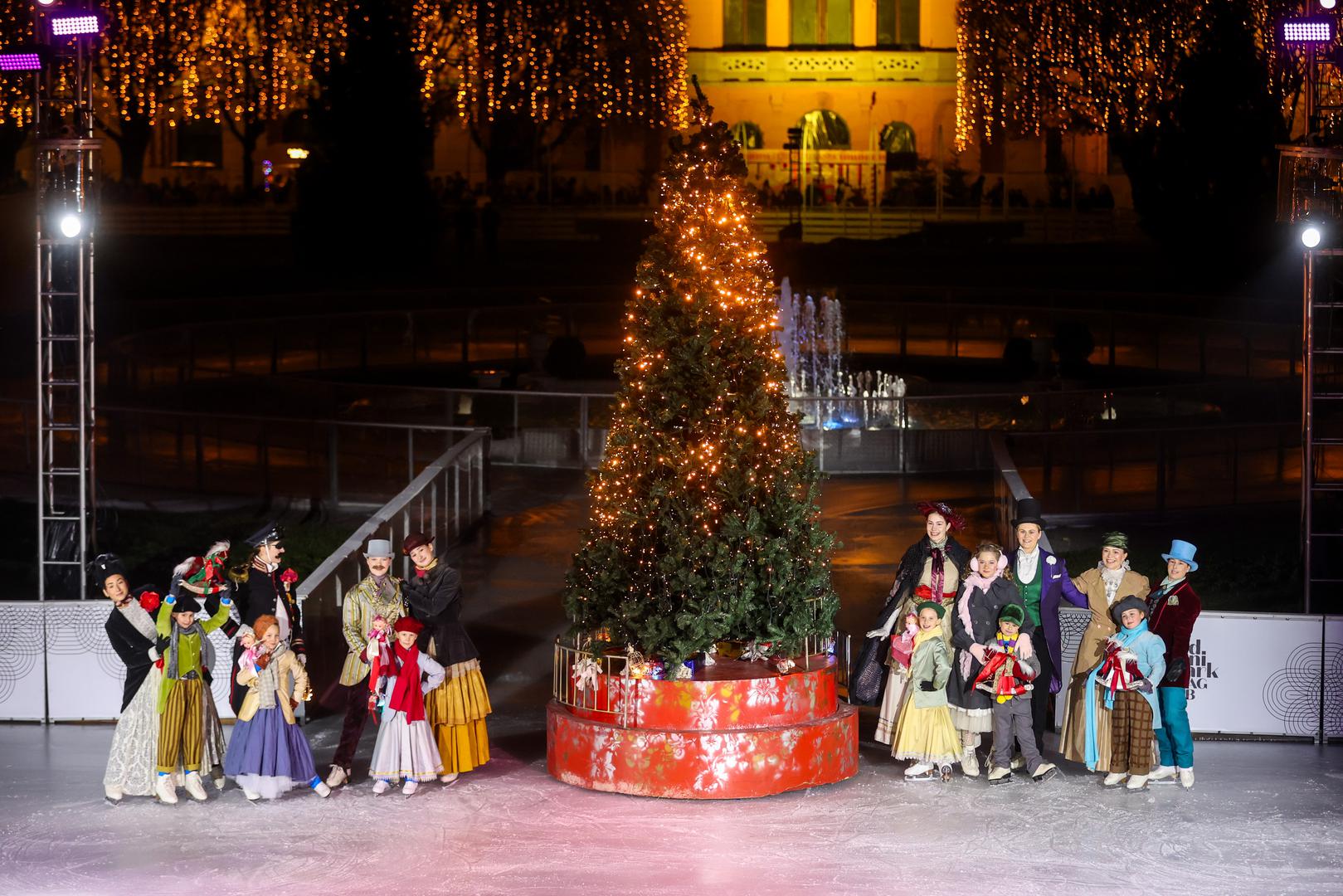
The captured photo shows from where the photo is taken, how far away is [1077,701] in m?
10.7

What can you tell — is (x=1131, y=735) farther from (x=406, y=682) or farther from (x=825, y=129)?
A: (x=825, y=129)

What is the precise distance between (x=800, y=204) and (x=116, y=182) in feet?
52.4

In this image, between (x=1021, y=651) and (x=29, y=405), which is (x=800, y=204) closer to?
(x=29, y=405)

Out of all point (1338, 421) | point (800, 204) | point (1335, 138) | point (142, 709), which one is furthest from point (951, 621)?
point (800, 204)

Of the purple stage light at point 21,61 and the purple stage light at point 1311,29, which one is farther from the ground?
the purple stage light at point 1311,29

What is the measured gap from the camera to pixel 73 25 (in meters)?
12.8

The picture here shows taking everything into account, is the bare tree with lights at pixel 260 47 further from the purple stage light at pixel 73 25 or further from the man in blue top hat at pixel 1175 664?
the man in blue top hat at pixel 1175 664

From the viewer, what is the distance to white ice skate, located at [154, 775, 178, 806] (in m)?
10.0

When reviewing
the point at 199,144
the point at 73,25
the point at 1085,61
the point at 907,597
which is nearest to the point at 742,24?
the point at 199,144

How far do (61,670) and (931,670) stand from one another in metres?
5.07

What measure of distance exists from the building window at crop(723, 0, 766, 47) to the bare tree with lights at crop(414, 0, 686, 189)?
14594mm

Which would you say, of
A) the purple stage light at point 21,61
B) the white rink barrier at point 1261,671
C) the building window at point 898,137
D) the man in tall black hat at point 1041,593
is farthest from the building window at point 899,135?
the man in tall black hat at point 1041,593

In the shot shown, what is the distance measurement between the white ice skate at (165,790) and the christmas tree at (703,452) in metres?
2.33

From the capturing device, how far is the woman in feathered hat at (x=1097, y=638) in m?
10.5
